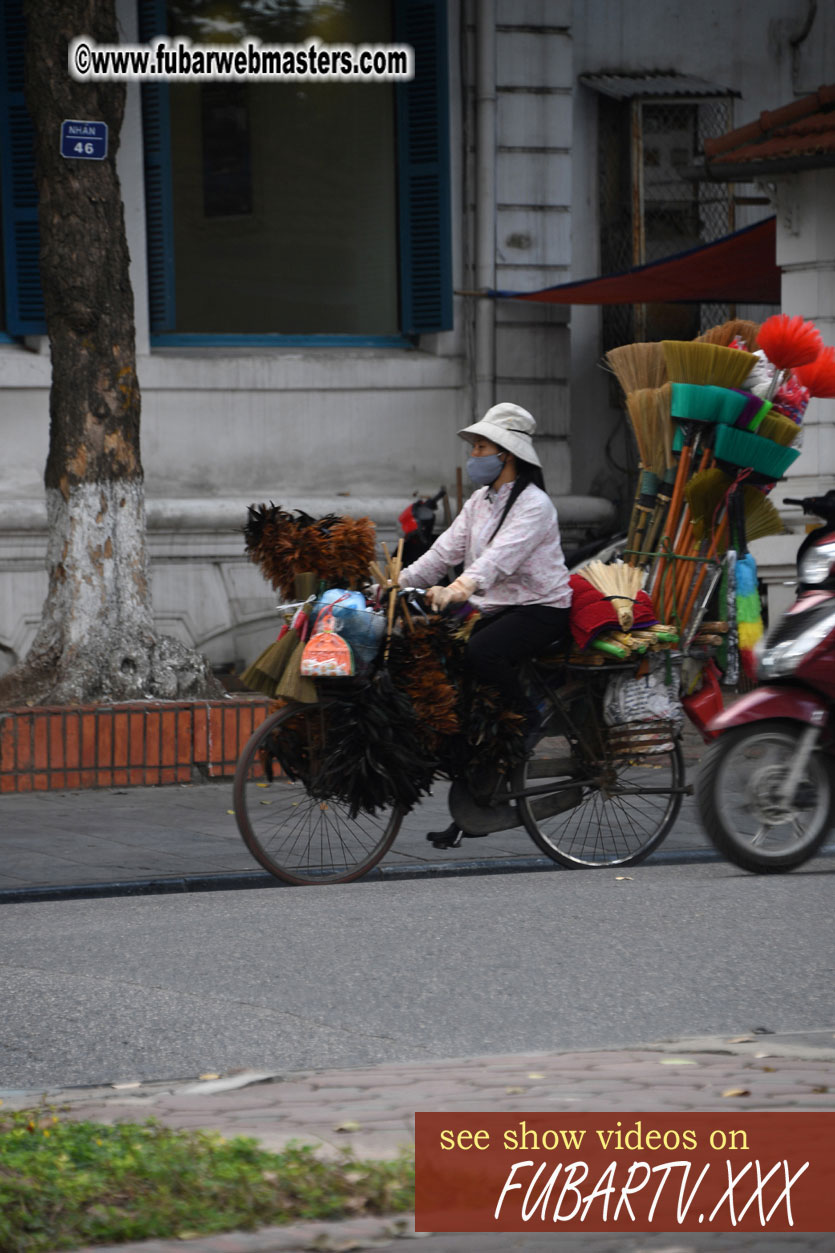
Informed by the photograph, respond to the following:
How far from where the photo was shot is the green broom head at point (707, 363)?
7.72 meters

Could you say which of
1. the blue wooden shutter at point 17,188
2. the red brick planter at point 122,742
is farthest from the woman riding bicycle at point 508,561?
the blue wooden shutter at point 17,188

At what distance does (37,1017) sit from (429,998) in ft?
3.62

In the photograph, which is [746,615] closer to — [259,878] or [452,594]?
[452,594]

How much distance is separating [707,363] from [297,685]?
2350 mm

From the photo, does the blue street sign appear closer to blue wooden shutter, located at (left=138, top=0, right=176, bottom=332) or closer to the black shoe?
blue wooden shutter, located at (left=138, top=0, right=176, bottom=332)

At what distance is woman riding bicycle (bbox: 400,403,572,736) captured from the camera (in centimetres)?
714

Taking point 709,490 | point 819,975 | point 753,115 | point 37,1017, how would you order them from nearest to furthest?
point 37,1017
point 819,975
point 709,490
point 753,115

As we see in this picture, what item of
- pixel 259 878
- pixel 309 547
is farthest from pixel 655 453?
pixel 259 878

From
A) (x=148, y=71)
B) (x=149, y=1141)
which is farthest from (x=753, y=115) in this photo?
(x=149, y=1141)

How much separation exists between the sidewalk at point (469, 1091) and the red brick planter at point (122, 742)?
5.50 m

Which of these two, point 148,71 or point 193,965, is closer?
point 193,965

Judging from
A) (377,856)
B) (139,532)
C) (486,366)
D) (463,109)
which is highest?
(463,109)

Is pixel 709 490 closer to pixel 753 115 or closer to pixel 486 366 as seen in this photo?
pixel 486 366

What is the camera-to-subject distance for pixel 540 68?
14414 millimetres
